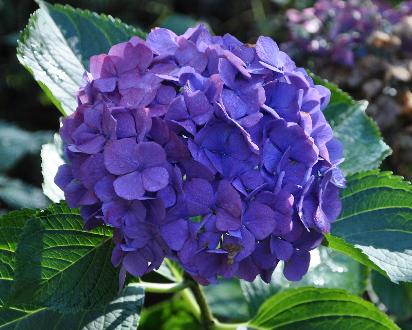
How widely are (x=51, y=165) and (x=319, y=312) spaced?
1.78 ft

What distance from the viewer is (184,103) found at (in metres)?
0.92

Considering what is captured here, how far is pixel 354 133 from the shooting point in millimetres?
1455

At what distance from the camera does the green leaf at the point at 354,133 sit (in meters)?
1.39

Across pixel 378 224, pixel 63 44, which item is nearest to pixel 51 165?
pixel 63 44

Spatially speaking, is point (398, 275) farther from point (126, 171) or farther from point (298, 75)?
point (126, 171)

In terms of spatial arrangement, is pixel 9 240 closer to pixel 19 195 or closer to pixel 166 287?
pixel 166 287

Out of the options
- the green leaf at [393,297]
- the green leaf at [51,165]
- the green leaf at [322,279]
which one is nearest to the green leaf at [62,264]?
the green leaf at [51,165]

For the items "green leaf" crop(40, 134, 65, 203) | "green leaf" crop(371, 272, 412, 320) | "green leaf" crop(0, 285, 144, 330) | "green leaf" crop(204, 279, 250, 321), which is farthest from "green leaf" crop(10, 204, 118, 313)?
"green leaf" crop(371, 272, 412, 320)

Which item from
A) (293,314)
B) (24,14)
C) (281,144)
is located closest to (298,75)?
(281,144)

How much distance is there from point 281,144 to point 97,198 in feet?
0.81

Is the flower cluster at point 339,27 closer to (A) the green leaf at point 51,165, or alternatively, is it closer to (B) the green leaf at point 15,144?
(B) the green leaf at point 15,144

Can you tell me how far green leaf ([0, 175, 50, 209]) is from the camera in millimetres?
1871

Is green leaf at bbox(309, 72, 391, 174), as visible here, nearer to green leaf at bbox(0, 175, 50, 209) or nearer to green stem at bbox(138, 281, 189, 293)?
green stem at bbox(138, 281, 189, 293)

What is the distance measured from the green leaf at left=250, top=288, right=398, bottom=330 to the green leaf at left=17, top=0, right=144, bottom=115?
51 centimetres
